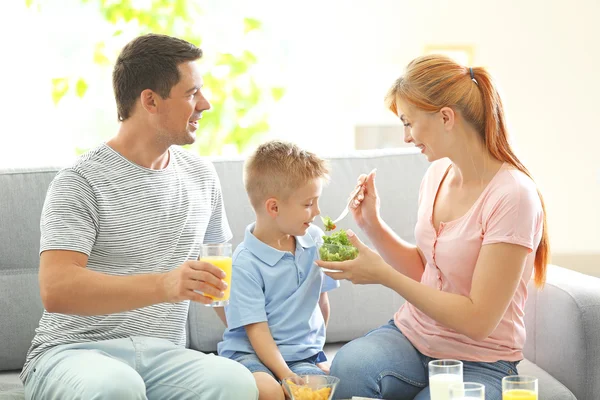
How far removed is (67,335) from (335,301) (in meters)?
0.99

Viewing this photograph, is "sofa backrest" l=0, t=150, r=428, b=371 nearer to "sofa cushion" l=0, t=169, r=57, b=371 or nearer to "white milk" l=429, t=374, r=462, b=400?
"sofa cushion" l=0, t=169, r=57, b=371

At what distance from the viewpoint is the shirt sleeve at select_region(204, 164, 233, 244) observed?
98.6 inches

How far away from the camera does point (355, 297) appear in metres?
2.81

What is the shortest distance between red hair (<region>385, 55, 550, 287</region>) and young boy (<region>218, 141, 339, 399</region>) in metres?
0.39

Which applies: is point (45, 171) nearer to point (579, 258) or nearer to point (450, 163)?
point (450, 163)

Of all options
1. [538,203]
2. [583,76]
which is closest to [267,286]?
[538,203]

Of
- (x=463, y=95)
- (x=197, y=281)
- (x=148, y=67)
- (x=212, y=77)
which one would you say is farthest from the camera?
(x=212, y=77)

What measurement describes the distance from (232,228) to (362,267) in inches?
29.9

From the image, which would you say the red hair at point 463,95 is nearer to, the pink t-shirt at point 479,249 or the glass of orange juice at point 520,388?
the pink t-shirt at point 479,249

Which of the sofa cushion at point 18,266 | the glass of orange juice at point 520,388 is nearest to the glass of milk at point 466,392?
the glass of orange juice at point 520,388

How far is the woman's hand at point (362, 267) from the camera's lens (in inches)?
83.4

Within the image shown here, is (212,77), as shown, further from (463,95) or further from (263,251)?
(463,95)

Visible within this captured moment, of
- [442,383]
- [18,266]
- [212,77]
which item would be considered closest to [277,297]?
[442,383]

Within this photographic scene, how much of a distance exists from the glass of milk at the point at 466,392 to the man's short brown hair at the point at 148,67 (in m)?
1.26
